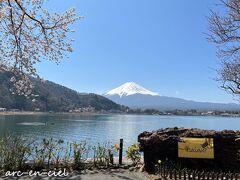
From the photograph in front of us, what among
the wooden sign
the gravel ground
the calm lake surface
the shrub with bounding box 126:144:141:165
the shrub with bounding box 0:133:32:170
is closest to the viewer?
the gravel ground

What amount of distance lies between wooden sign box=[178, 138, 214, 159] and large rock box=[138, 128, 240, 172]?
0.63 feet

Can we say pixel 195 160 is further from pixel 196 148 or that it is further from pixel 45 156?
pixel 45 156

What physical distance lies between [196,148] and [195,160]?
0.48m

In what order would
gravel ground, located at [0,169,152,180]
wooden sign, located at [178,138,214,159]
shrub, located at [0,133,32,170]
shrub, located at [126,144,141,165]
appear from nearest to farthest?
gravel ground, located at [0,169,152,180] < shrub, located at [0,133,32,170] < wooden sign, located at [178,138,214,159] < shrub, located at [126,144,141,165]

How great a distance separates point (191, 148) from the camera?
44.9 ft

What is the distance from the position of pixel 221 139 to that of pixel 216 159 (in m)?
0.80

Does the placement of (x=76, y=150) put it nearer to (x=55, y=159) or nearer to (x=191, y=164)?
(x=55, y=159)

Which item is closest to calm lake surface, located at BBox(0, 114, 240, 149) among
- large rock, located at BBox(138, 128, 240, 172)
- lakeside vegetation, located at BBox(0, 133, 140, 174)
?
lakeside vegetation, located at BBox(0, 133, 140, 174)

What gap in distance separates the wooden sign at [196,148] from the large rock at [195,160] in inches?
7.6

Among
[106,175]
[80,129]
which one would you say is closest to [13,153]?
[106,175]

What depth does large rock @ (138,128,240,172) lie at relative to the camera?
13.7m

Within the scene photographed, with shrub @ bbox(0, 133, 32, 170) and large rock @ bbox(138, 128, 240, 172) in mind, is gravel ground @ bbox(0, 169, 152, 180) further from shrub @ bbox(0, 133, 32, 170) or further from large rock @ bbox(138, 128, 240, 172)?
shrub @ bbox(0, 133, 32, 170)

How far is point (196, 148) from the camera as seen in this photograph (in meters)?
13.7

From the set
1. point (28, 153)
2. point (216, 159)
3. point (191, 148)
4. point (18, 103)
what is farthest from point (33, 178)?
point (18, 103)
